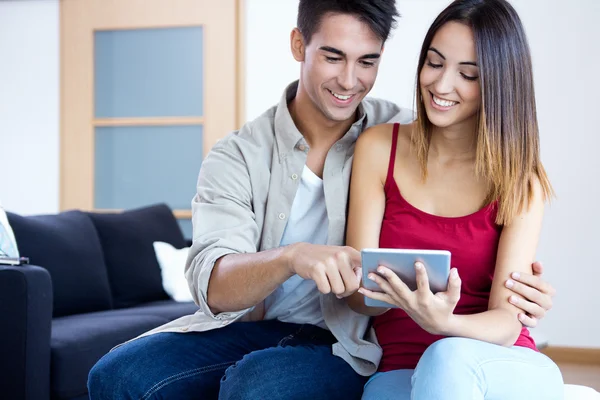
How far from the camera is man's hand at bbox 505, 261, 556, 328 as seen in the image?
1675 millimetres

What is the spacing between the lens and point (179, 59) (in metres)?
4.81

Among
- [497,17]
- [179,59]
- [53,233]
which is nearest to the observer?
[497,17]

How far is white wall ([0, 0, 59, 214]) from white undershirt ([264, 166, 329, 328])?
3.38 m

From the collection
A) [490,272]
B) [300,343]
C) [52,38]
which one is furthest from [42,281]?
[52,38]

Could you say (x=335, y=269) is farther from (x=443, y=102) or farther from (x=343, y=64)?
(x=343, y=64)

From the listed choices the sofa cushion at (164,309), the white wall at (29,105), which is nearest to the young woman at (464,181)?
the sofa cushion at (164,309)

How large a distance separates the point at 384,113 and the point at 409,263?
84 cm

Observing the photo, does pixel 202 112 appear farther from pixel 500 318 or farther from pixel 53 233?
pixel 500 318

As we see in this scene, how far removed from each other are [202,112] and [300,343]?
313 centimetres

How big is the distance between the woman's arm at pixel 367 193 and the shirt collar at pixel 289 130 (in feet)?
0.31

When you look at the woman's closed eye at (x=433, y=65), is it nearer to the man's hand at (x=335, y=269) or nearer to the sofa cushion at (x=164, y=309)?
the man's hand at (x=335, y=269)

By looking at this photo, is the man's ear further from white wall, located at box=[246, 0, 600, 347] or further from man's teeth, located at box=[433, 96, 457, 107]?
white wall, located at box=[246, 0, 600, 347]

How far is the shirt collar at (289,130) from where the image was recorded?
2.04 meters

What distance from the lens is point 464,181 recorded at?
185 centimetres
